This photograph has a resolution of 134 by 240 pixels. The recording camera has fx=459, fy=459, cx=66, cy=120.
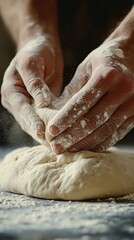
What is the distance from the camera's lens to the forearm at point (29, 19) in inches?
85.0

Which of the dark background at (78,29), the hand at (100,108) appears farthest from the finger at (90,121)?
the dark background at (78,29)

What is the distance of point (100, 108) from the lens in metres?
1.50

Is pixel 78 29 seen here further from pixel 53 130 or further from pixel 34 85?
pixel 53 130

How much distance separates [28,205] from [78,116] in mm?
323

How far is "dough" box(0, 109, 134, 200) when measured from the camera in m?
1.46

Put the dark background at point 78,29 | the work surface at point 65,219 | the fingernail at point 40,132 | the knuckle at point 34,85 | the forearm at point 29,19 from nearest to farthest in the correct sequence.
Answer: the work surface at point 65,219 < the fingernail at point 40,132 < the knuckle at point 34,85 < the forearm at point 29,19 < the dark background at point 78,29

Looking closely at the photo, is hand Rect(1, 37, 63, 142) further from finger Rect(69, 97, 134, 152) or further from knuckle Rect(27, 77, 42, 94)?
finger Rect(69, 97, 134, 152)

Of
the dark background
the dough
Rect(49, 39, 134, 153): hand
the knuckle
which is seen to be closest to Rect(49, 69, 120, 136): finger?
Rect(49, 39, 134, 153): hand

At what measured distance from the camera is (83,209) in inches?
51.8

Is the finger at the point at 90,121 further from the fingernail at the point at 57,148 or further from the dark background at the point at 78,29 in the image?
the dark background at the point at 78,29

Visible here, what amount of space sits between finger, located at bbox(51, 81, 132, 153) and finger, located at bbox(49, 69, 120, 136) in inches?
0.8

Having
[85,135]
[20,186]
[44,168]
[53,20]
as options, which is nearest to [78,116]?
[85,135]

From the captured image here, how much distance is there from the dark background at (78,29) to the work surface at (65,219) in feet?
3.16

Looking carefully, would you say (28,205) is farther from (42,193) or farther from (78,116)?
(78,116)
